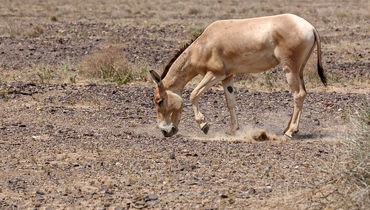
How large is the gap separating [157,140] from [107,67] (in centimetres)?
592

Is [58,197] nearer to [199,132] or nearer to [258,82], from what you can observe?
[199,132]

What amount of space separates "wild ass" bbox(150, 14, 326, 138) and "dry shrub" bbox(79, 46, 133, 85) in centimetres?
428

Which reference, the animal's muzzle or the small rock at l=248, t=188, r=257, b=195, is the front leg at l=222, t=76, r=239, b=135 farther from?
the small rock at l=248, t=188, r=257, b=195

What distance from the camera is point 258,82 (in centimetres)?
1505

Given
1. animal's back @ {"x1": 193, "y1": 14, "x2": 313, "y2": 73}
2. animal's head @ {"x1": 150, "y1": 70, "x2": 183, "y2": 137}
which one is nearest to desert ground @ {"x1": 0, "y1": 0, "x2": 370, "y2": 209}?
animal's head @ {"x1": 150, "y1": 70, "x2": 183, "y2": 137}

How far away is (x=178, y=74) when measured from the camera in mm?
10922

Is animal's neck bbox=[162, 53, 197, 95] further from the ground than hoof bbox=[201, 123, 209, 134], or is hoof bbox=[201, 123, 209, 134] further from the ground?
animal's neck bbox=[162, 53, 197, 95]

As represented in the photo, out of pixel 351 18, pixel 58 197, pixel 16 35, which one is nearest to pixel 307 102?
pixel 58 197

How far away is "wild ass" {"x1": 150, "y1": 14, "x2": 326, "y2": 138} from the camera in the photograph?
10.3 m

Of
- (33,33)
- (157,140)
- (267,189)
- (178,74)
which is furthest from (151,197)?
(33,33)

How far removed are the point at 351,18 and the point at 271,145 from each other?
24231 mm

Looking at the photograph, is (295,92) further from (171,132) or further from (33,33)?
(33,33)

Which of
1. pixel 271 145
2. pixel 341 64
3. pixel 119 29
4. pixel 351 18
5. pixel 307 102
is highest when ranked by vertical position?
pixel 271 145

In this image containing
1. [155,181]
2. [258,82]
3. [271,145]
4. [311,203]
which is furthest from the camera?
[258,82]
